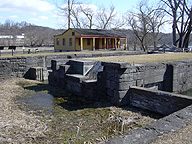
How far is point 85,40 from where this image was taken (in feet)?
109

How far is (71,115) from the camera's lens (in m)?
6.99

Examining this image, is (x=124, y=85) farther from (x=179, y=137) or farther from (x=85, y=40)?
(x=85, y=40)

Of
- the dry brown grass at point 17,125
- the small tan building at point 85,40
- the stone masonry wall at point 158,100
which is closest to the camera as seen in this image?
the dry brown grass at point 17,125

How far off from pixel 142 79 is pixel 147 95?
1176 millimetres

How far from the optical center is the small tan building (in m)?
31.6

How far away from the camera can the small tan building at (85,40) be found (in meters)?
31.6

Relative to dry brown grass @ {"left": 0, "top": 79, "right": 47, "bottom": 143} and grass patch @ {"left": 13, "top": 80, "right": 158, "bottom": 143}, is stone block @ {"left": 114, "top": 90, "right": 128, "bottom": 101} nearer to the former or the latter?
grass patch @ {"left": 13, "top": 80, "right": 158, "bottom": 143}

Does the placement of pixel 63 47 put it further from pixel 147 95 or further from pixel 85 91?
pixel 147 95

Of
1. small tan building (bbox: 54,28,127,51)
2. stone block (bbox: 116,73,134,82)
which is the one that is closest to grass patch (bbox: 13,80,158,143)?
stone block (bbox: 116,73,134,82)

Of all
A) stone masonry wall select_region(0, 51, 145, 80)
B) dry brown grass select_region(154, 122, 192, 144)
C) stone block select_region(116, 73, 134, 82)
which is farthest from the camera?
stone masonry wall select_region(0, 51, 145, 80)

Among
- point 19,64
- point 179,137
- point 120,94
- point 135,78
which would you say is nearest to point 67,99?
point 120,94

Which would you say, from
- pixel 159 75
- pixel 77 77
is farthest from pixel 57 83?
pixel 159 75

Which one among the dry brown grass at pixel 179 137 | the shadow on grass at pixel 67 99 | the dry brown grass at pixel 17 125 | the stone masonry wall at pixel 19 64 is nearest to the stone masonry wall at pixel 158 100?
the shadow on grass at pixel 67 99

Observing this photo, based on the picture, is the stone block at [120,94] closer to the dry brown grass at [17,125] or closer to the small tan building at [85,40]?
the dry brown grass at [17,125]
